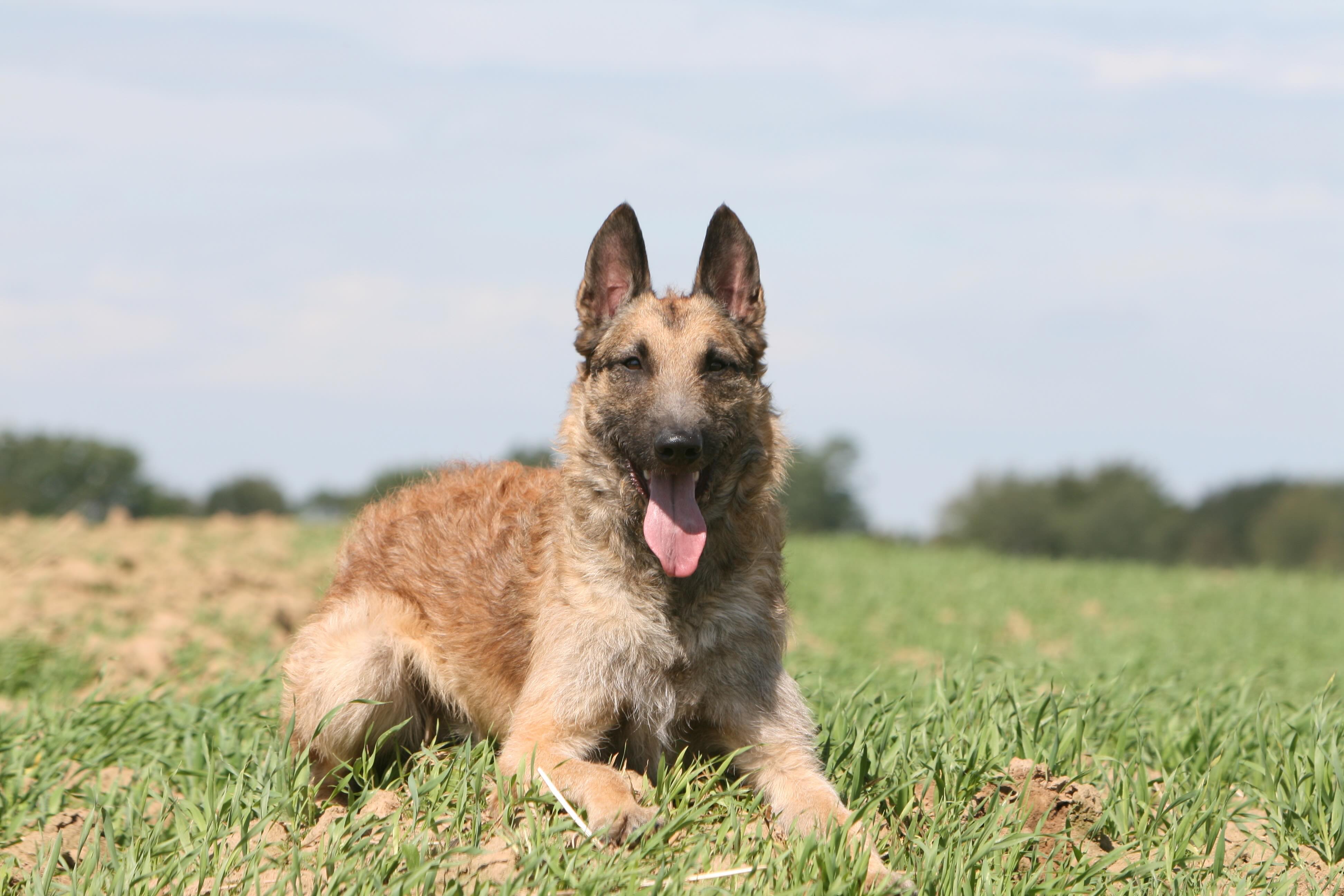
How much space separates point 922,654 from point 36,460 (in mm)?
18834

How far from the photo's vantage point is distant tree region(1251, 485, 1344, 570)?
7262 cm

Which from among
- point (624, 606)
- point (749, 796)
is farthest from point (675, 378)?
point (749, 796)

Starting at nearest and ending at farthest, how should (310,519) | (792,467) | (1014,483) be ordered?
(792,467) → (310,519) → (1014,483)

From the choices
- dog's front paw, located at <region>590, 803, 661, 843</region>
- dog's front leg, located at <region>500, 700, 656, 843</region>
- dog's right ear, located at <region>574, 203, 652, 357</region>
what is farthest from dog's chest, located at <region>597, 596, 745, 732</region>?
dog's right ear, located at <region>574, 203, 652, 357</region>

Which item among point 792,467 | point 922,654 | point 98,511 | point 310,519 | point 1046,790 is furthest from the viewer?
point 310,519

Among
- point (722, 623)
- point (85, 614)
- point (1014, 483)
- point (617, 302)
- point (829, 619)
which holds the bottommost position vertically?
point (1014, 483)

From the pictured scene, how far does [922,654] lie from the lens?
14680 mm

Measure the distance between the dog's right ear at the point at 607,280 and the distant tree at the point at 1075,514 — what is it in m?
74.9

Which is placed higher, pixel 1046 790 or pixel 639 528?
pixel 639 528

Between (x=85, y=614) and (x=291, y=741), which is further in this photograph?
(x=85, y=614)

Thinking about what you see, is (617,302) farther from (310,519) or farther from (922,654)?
(310,519)

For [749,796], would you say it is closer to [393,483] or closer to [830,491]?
[393,483]

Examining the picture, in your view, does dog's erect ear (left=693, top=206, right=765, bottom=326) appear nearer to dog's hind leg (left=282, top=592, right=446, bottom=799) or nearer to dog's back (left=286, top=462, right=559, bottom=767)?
dog's back (left=286, top=462, right=559, bottom=767)

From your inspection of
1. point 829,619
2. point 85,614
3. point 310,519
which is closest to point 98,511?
point 310,519
